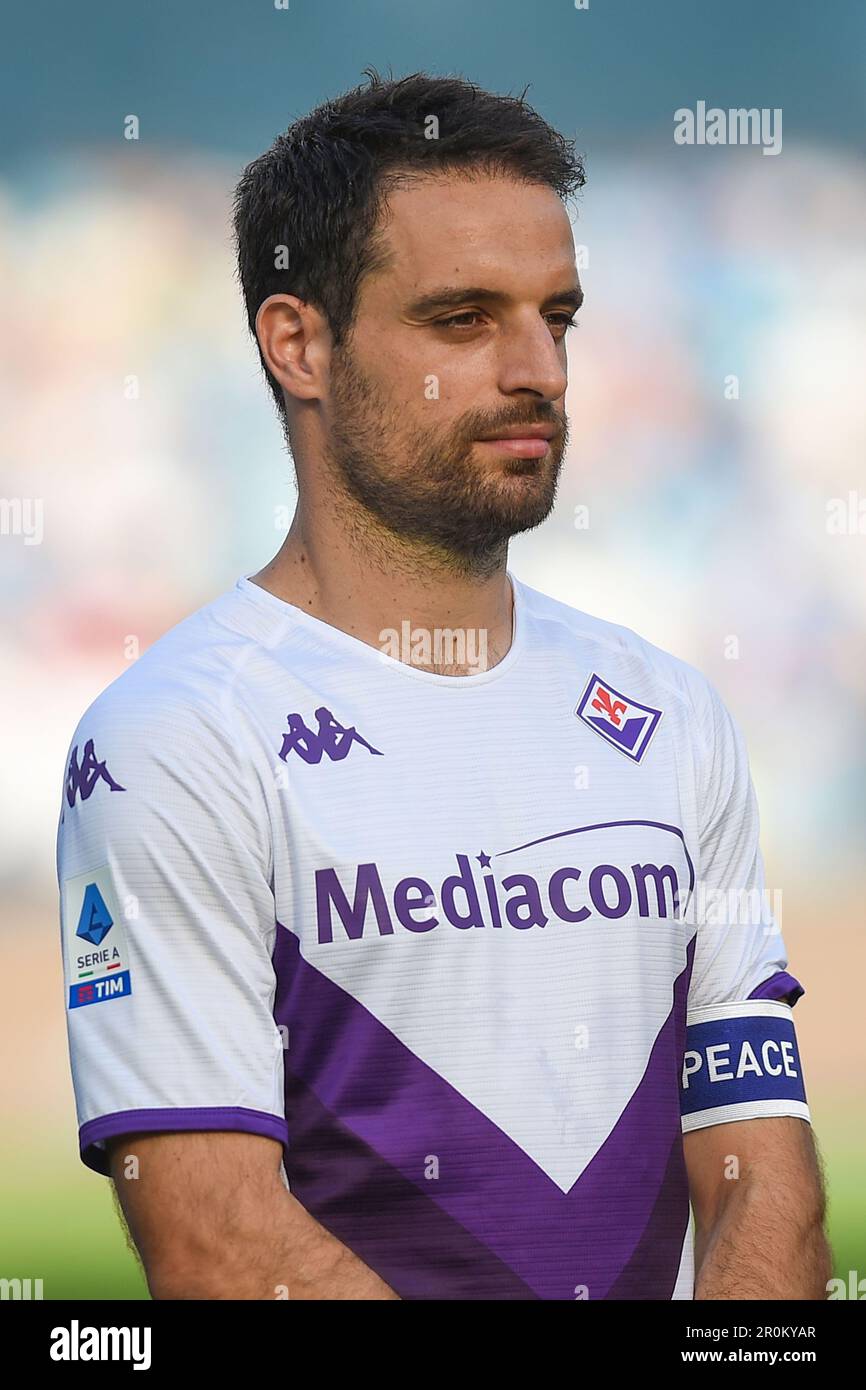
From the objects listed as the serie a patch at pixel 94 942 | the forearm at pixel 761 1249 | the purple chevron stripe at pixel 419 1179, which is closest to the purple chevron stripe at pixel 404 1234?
the purple chevron stripe at pixel 419 1179

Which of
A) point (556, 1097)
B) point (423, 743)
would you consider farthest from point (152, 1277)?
point (423, 743)

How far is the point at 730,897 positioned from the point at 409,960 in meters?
0.71

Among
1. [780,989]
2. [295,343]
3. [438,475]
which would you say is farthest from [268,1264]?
[295,343]

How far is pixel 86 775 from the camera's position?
2934mm

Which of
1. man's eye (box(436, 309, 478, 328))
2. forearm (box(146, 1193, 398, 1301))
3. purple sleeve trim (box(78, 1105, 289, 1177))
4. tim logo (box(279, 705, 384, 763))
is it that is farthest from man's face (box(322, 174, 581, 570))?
forearm (box(146, 1193, 398, 1301))

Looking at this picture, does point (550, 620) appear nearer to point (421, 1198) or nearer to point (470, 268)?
point (470, 268)

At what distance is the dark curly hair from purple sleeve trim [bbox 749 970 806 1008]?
1.44 m

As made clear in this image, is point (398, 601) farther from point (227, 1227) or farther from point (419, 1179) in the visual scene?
point (227, 1227)

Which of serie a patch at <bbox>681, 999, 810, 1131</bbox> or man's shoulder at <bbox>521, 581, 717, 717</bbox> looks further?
man's shoulder at <bbox>521, 581, 717, 717</bbox>

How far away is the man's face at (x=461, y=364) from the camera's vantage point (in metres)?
3.07

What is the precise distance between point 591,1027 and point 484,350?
1197 millimetres

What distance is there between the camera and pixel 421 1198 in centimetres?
277

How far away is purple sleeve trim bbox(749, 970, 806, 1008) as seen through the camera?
3189 mm

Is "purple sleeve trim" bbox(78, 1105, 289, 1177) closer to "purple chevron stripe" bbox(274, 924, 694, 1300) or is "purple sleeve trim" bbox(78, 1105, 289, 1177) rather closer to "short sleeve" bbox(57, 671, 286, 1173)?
"short sleeve" bbox(57, 671, 286, 1173)
